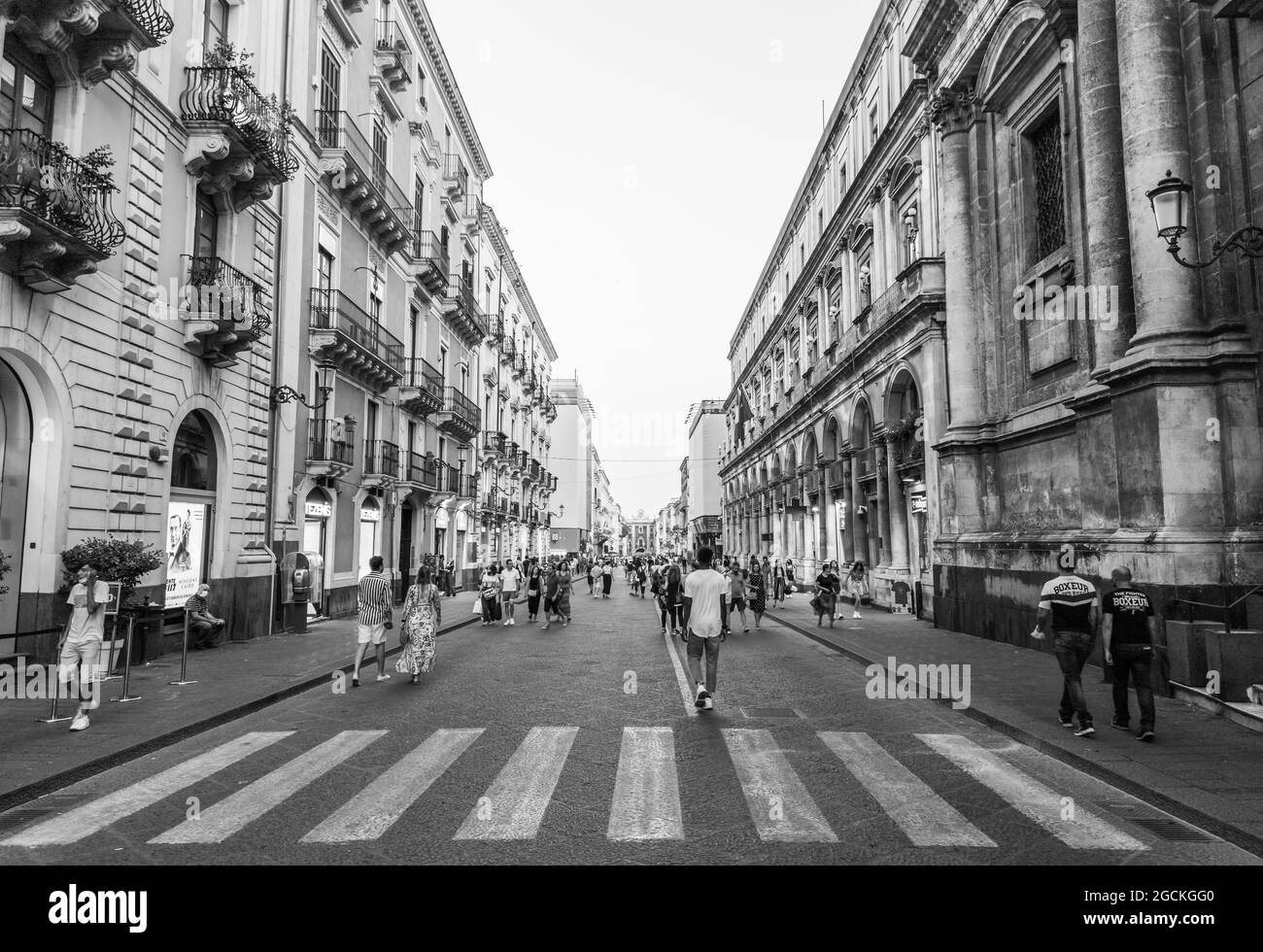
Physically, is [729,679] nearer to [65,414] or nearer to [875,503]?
[65,414]

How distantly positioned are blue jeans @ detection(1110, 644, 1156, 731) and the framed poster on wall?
45.3 ft

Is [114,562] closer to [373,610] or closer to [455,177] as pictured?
[373,610]

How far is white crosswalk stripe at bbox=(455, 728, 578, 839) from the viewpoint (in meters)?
4.84

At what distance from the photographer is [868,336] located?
79.8ft

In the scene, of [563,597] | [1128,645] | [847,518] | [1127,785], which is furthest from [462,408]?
[1127,785]

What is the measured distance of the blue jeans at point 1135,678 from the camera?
720 centimetres

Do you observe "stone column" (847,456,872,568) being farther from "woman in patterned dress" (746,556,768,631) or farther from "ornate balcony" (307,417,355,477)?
"ornate balcony" (307,417,355,477)

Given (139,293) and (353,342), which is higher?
(353,342)

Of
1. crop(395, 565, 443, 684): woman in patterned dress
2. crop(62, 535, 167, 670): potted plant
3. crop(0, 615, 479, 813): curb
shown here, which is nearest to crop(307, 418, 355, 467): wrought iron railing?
crop(62, 535, 167, 670): potted plant

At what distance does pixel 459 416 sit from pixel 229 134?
1848cm

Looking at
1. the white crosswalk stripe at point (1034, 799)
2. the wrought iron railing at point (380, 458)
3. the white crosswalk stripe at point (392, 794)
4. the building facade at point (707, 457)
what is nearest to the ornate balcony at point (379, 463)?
the wrought iron railing at point (380, 458)

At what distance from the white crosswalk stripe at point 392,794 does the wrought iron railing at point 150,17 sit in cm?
1098

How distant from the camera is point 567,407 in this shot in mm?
83875
